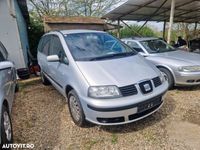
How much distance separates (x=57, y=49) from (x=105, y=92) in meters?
1.95

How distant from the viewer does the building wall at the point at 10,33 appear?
301 inches

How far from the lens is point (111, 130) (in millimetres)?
3699

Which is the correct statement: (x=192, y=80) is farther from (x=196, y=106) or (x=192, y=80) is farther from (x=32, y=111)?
(x=32, y=111)

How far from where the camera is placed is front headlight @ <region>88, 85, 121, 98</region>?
10.7ft

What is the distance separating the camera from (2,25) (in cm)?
777

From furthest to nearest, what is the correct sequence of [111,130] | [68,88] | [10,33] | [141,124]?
[10,33], [68,88], [141,124], [111,130]

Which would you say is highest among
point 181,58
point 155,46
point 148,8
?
point 148,8

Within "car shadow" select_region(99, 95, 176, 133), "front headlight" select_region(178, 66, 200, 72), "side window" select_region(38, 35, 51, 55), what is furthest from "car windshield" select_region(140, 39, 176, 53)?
"side window" select_region(38, 35, 51, 55)

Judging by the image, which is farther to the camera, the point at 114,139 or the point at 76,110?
the point at 76,110

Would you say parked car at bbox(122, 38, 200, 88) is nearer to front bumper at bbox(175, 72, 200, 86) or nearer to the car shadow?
front bumper at bbox(175, 72, 200, 86)

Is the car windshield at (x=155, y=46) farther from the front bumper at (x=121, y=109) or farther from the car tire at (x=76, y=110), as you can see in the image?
the car tire at (x=76, y=110)

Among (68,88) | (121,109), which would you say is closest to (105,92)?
(121,109)

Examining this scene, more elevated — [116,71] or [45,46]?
[45,46]

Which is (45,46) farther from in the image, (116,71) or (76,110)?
(116,71)
